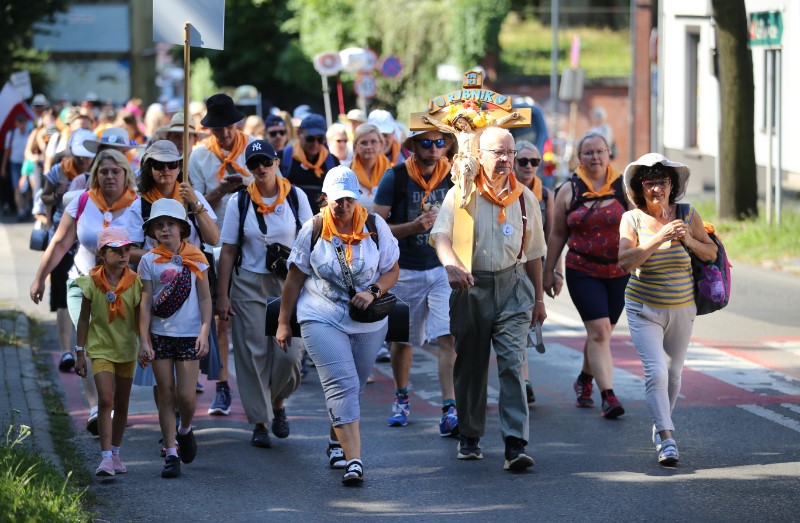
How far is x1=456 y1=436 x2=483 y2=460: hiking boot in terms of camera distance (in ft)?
26.7

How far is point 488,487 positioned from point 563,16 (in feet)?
118

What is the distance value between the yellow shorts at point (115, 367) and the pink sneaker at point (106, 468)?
492 mm

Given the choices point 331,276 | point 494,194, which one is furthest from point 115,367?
point 494,194

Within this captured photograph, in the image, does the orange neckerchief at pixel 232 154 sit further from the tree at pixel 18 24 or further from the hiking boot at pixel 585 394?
the tree at pixel 18 24

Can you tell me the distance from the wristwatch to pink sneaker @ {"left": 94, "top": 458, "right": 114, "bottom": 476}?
68.6 inches

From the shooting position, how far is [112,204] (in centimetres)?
883

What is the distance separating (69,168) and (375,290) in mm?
4089

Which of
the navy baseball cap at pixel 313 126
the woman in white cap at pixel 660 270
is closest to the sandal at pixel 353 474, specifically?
the woman in white cap at pixel 660 270

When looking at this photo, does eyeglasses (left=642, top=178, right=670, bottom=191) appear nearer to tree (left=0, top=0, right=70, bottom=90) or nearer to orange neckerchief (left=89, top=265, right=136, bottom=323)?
orange neckerchief (left=89, top=265, right=136, bottom=323)

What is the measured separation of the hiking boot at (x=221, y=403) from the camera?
9.66 m

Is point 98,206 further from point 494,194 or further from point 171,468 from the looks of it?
point 494,194

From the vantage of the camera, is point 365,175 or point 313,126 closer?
point 313,126

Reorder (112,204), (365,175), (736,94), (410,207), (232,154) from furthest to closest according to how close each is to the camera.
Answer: (736,94) → (365,175) → (232,154) → (410,207) → (112,204)

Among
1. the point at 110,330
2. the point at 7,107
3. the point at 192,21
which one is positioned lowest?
the point at 110,330
